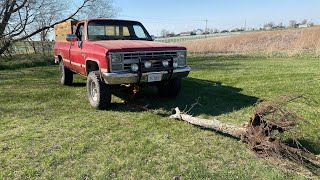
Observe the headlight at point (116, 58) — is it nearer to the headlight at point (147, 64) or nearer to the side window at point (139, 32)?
the headlight at point (147, 64)

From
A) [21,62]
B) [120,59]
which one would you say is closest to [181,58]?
[120,59]

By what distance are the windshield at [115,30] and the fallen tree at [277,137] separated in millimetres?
3925

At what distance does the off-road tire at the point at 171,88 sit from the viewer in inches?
262

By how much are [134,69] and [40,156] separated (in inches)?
90.7

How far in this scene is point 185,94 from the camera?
7223mm

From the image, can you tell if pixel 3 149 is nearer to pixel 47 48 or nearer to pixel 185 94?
pixel 185 94

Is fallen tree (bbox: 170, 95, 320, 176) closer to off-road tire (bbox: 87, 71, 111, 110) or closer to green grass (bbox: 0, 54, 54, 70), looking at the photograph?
off-road tire (bbox: 87, 71, 111, 110)

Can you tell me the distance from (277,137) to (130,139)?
1921 millimetres

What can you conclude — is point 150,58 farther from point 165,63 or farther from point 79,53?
point 79,53

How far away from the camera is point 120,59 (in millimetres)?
5414

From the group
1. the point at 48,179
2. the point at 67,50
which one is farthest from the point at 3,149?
the point at 67,50

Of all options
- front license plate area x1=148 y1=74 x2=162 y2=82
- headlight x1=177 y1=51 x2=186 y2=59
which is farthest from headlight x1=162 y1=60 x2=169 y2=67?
headlight x1=177 y1=51 x2=186 y2=59

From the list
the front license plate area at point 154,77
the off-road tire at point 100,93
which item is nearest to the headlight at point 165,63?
the front license plate area at point 154,77

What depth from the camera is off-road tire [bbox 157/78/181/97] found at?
21.8 feet
